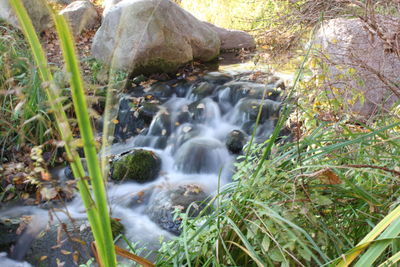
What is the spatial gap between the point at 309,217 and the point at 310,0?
6.77 feet

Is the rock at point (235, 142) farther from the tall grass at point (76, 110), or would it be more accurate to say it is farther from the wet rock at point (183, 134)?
the tall grass at point (76, 110)

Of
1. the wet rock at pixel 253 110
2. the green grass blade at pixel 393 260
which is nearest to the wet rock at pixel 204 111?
the wet rock at pixel 253 110

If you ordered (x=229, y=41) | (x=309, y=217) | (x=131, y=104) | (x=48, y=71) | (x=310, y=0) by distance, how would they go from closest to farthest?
1. (x=48, y=71)
2. (x=309, y=217)
3. (x=310, y=0)
4. (x=131, y=104)
5. (x=229, y=41)

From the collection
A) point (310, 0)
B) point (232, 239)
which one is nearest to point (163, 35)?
point (310, 0)

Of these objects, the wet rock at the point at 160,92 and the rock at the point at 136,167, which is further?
the wet rock at the point at 160,92

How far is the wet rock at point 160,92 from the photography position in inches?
271

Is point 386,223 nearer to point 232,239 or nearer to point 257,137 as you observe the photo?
point 232,239

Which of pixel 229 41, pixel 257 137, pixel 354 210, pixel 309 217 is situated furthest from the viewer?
pixel 229 41

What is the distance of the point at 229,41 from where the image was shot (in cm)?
956

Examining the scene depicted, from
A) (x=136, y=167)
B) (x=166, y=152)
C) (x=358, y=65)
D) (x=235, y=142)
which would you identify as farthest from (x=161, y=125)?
(x=358, y=65)

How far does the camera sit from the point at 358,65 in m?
2.30

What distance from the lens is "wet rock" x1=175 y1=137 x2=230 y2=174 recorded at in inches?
202

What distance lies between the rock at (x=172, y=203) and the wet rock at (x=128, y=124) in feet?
6.58

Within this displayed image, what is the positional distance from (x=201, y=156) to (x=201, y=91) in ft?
6.44
